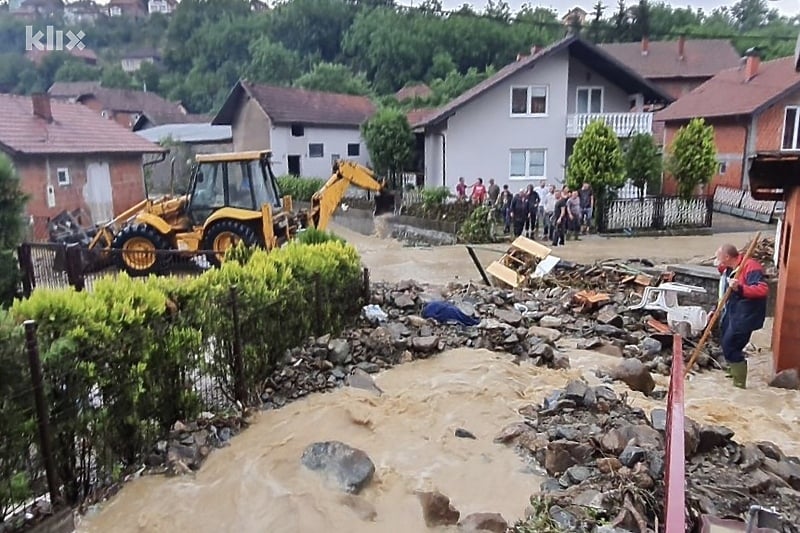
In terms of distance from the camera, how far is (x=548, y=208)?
2009cm

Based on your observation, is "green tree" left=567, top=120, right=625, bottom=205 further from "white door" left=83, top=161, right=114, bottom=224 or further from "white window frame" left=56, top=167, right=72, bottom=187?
"white window frame" left=56, top=167, right=72, bottom=187

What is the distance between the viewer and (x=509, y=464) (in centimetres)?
548

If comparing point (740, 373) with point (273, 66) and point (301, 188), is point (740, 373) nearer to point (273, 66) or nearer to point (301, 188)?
point (301, 188)

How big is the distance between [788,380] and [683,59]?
44.8 meters

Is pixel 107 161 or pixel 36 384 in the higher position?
pixel 107 161

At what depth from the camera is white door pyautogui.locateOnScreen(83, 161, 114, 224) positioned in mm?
23578

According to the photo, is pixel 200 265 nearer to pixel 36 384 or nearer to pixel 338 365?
pixel 338 365

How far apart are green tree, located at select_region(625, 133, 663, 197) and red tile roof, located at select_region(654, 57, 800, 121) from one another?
7.13m

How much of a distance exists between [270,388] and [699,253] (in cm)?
1449

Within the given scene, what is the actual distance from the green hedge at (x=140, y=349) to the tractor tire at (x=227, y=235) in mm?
6365

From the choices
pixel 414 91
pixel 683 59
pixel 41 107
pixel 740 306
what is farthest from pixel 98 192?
pixel 683 59

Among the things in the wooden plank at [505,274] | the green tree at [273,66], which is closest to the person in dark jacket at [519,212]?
the wooden plank at [505,274]

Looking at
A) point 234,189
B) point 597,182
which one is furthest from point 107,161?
point 597,182

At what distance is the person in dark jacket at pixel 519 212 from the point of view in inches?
770
